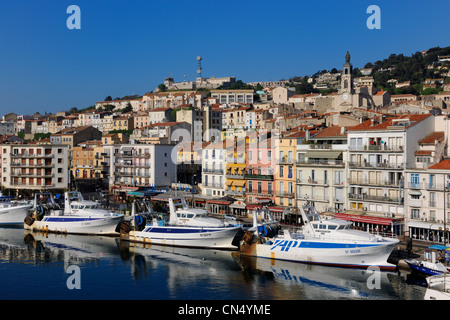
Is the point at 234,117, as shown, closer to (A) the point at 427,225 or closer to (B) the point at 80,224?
(B) the point at 80,224

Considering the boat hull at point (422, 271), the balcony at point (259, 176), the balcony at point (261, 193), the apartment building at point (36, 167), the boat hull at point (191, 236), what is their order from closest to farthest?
the boat hull at point (422, 271)
the boat hull at point (191, 236)
the balcony at point (261, 193)
the balcony at point (259, 176)
the apartment building at point (36, 167)

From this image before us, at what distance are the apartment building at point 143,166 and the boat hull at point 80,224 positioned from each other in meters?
19.6

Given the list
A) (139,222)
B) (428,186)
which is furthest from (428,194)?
(139,222)

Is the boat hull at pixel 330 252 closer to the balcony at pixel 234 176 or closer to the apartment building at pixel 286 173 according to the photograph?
the apartment building at pixel 286 173

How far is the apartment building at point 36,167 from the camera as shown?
77562 mm

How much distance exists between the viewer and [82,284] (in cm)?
3616

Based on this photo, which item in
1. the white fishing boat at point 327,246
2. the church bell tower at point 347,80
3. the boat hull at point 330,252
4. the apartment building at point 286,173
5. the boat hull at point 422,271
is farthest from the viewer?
the church bell tower at point 347,80

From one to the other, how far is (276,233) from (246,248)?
3.93m

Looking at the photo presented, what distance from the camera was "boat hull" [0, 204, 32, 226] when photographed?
210 ft

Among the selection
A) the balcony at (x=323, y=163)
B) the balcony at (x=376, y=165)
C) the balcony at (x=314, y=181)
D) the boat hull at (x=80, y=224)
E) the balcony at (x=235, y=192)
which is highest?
the balcony at (x=323, y=163)

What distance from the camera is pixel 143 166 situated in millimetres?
78688

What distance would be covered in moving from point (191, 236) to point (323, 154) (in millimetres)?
16100

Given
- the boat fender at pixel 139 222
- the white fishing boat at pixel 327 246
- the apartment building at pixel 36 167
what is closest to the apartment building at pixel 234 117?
the apartment building at pixel 36 167

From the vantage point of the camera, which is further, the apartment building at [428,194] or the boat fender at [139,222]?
the boat fender at [139,222]
